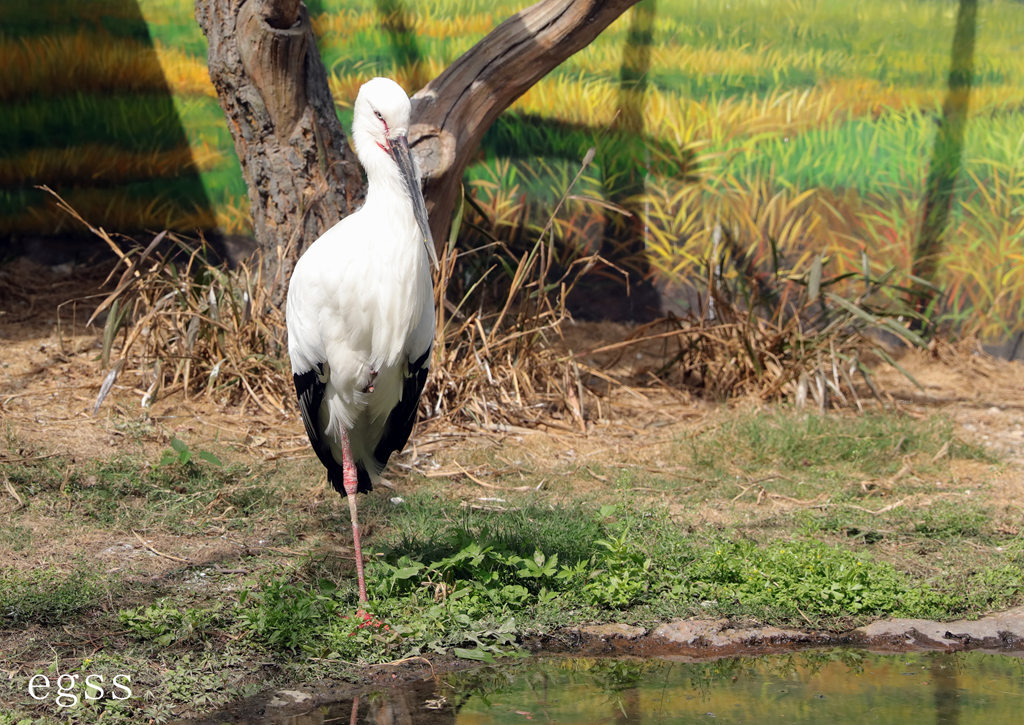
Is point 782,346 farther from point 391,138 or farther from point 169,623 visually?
point 169,623

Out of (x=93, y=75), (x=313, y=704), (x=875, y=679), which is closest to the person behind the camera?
(x=313, y=704)

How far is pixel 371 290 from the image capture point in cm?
349

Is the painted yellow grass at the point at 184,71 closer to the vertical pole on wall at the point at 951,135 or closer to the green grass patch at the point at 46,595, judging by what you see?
the green grass patch at the point at 46,595

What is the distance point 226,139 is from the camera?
7.57 meters

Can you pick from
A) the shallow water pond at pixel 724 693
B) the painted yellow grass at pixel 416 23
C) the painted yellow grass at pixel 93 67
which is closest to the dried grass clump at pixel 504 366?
the painted yellow grass at pixel 416 23

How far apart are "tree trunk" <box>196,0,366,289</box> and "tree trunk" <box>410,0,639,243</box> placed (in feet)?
1.53

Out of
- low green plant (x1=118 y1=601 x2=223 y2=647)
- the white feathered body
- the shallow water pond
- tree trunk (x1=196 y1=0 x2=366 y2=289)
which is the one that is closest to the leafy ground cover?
low green plant (x1=118 y1=601 x2=223 y2=647)

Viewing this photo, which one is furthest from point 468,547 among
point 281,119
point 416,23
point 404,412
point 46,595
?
point 416,23

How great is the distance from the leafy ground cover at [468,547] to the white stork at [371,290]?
345mm

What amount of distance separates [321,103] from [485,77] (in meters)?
0.85

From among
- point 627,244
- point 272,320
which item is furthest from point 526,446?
point 627,244

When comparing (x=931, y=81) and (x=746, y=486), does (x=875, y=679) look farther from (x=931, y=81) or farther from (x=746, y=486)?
(x=931, y=81)

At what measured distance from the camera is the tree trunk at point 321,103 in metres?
5.22

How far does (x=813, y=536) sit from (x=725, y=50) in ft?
13.0
